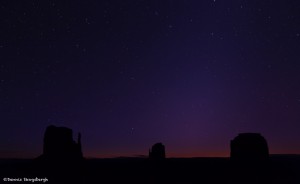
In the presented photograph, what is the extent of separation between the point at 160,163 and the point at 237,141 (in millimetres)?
26730

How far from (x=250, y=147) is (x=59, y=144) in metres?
31.5

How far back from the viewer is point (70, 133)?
53.5m

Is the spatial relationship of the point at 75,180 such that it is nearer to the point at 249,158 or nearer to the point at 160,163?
the point at 249,158

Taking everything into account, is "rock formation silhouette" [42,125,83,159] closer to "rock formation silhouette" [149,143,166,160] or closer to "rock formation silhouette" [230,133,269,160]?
"rock formation silhouette" [230,133,269,160]

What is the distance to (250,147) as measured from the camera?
59031mm

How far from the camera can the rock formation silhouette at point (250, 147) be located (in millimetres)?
58625

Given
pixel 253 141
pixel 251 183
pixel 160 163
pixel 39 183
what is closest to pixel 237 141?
pixel 253 141

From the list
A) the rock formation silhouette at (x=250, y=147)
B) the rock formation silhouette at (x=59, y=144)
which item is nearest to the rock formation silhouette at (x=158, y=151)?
the rock formation silhouette at (x=250, y=147)

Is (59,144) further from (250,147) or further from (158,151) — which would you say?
(158,151)

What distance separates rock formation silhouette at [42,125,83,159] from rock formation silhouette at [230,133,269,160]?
88.6 ft

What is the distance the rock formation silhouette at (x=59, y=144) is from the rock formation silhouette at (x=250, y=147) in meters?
27.0

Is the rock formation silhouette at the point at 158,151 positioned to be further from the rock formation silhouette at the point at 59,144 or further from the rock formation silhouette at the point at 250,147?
the rock formation silhouette at the point at 59,144

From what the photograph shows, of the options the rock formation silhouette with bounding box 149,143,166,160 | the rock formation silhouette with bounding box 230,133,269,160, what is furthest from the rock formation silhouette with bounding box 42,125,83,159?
the rock formation silhouette with bounding box 149,143,166,160

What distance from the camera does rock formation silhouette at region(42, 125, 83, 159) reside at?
167 ft
